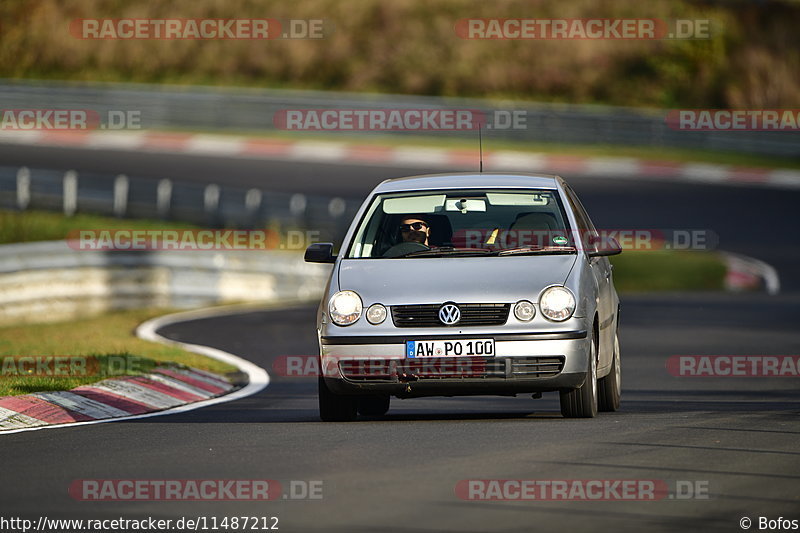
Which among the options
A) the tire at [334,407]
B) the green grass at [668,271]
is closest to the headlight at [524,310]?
the tire at [334,407]

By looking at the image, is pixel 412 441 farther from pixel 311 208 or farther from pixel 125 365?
pixel 311 208

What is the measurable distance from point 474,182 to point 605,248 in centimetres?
102

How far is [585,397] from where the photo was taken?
1004 centimetres

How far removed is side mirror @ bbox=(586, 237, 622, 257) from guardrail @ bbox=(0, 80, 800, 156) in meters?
29.9

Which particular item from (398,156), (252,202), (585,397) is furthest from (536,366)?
(398,156)

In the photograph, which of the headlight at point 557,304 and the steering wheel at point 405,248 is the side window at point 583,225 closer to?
the headlight at point 557,304

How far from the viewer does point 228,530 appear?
21.6ft

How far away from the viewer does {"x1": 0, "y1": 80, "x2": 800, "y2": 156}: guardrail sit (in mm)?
41938

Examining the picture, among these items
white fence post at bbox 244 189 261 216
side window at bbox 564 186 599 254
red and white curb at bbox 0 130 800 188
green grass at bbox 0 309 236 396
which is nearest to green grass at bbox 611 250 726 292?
white fence post at bbox 244 189 261 216

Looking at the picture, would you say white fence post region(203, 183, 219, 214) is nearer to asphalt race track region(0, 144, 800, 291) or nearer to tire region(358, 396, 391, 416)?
asphalt race track region(0, 144, 800, 291)

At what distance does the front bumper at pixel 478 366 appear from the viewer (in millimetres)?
9688

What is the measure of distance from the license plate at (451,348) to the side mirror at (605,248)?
1.24 meters

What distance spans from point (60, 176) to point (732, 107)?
2332cm

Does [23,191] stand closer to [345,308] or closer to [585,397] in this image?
[345,308]
